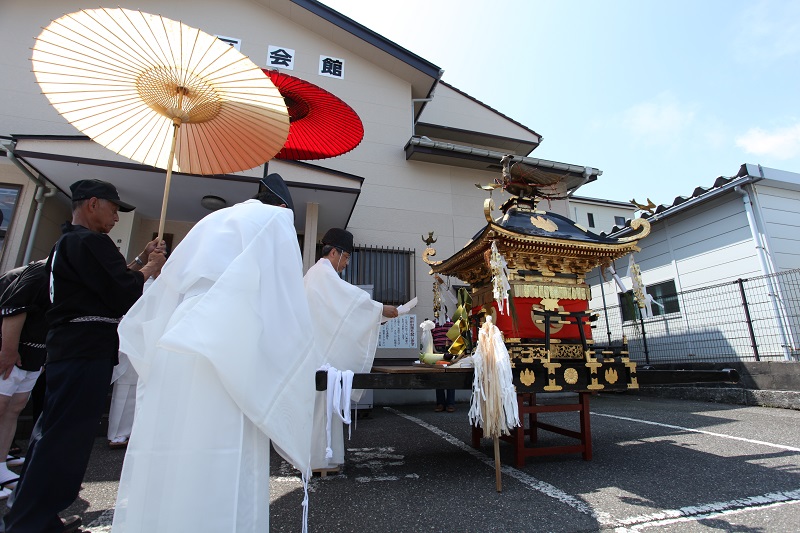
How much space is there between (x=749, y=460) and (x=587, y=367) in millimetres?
1652

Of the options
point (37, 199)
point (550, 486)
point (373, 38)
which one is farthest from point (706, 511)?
point (373, 38)

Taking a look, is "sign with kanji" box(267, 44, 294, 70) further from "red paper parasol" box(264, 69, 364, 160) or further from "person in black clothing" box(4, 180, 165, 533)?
"person in black clothing" box(4, 180, 165, 533)

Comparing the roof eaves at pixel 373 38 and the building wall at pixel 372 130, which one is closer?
the building wall at pixel 372 130

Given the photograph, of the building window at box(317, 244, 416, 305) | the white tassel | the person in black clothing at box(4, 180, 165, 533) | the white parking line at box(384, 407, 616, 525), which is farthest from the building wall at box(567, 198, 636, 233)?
the person in black clothing at box(4, 180, 165, 533)

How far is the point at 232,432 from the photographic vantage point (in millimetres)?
1614

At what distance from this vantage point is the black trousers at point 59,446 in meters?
1.90

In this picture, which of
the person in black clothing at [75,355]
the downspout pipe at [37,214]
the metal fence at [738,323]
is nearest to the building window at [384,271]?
the metal fence at [738,323]

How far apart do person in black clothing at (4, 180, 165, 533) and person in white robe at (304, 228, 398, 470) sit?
1.41 meters

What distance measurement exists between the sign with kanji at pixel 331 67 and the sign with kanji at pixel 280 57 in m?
0.76

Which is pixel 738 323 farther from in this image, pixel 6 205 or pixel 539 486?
pixel 6 205

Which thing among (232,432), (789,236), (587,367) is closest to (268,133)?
(232,432)

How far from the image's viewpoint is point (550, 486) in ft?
9.57

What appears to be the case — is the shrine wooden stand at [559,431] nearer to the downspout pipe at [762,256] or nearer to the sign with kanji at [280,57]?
the downspout pipe at [762,256]

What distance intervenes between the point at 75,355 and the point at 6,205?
257 inches
